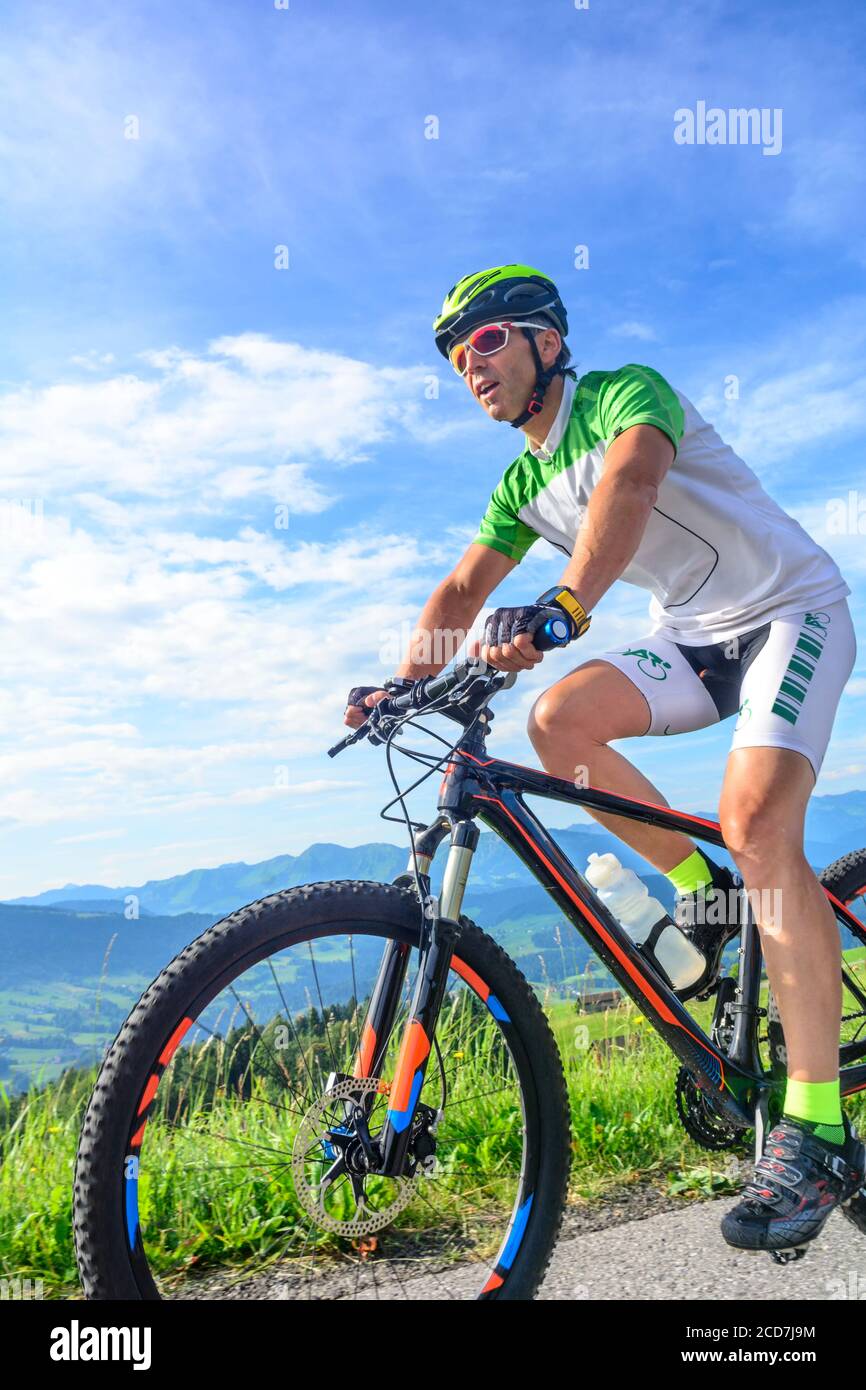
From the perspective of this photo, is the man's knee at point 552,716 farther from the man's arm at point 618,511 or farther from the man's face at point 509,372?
the man's face at point 509,372

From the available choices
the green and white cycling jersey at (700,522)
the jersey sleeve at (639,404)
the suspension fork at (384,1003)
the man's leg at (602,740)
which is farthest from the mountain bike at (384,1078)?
the jersey sleeve at (639,404)

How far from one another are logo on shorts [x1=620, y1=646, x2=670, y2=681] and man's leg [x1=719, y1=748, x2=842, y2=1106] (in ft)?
1.87

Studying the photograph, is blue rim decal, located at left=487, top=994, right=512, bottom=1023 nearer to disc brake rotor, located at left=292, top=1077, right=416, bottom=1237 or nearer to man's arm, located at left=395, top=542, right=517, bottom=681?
disc brake rotor, located at left=292, top=1077, right=416, bottom=1237

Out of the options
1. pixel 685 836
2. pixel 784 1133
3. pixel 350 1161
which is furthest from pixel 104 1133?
pixel 685 836

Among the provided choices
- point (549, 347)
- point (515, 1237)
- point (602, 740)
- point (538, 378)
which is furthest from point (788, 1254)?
point (549, 347)

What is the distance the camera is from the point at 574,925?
2.85 meters

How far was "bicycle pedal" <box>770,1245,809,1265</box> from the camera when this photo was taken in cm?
256

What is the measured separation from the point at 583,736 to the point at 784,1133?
123 cm

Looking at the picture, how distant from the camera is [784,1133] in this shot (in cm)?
266

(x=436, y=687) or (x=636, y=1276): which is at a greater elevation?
(x=436, y=687)

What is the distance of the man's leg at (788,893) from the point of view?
9.00 feet

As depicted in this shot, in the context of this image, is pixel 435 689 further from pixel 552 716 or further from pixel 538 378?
pixel 538 378

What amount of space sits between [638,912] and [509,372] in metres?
1.73

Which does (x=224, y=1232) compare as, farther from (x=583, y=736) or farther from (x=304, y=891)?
(x=583, y=736)
